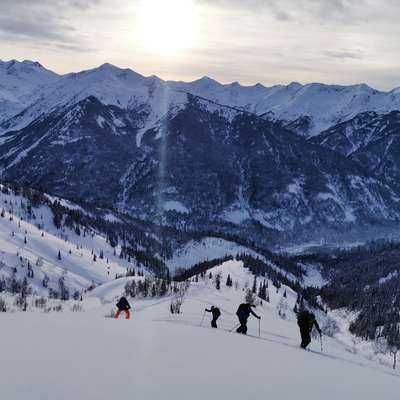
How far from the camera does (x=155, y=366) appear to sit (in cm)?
1473

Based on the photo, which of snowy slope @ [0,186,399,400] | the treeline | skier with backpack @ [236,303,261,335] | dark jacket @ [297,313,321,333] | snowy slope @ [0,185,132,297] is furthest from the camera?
the treeline

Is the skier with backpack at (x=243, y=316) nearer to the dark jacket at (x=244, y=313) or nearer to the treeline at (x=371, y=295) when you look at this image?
the dark jacket at (x=244, y=313)

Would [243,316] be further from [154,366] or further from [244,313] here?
[154,366]

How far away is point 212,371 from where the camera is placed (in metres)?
15.2

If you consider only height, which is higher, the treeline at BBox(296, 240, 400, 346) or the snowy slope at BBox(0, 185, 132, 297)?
the snowy slope at BBox(0, 185, 132, 297)

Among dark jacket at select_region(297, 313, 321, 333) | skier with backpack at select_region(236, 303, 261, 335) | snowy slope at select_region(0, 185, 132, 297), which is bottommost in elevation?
snowy slope at select_region(0, 185, 132, 297)

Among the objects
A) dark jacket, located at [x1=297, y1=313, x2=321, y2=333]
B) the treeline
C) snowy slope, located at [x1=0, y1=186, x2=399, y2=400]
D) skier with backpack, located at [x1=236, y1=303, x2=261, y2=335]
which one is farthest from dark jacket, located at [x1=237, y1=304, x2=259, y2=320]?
the treeline

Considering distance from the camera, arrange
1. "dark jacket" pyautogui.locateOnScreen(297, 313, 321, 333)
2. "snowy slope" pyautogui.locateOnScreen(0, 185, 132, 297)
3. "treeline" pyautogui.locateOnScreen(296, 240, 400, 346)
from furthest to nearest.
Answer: "treeline" pyautogui.locateOnScreen(296, 240, 400, 346), "snowy slope" pyautogui.locateOnScreen(0, 185, 132, 297), "dark jacket" pyautogui.locateOnScreen(297, 313, 321, 333)

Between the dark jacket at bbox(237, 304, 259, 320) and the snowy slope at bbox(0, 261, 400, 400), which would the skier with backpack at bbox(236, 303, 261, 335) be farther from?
the snowy slope at bbox(0, 261, 400, 400)

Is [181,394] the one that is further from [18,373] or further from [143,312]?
[143,312]

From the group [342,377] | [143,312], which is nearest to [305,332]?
[342,377]

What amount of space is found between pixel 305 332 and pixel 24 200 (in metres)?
173

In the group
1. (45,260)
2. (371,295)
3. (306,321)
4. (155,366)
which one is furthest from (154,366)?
(371,295)

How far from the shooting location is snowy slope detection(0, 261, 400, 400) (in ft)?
39.2
